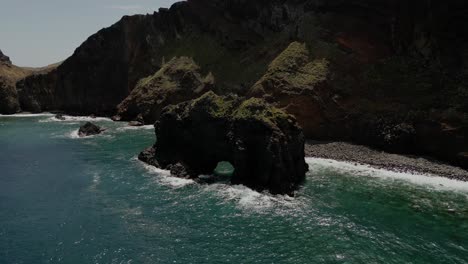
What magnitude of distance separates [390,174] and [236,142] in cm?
2524

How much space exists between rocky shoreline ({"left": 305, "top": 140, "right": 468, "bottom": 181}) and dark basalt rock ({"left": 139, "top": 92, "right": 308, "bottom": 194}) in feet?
42.8

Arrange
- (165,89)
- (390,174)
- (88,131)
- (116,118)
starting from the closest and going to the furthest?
(390,174) < (88,131) < (165,89) < (116,118)

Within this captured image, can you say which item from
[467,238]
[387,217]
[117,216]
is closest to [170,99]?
[117,216]

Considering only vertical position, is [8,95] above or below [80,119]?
above

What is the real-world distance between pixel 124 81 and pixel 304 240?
368 ft

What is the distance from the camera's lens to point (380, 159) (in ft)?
226

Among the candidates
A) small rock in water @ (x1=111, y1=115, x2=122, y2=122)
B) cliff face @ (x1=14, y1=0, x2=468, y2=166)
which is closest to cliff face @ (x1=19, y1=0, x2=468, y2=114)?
cliff face @ (x1=14, y1=0, x2=468, y2=166)

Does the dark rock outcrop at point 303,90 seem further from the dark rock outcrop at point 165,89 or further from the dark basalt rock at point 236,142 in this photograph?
the dark rock outcrop at point 165,89

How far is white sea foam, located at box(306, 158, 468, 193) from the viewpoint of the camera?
56.4 meters

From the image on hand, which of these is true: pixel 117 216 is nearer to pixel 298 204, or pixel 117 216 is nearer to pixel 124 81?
pixel 298 204

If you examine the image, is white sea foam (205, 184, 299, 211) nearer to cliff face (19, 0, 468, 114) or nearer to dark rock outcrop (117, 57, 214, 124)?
cliff face (19, 0, 468, 114)

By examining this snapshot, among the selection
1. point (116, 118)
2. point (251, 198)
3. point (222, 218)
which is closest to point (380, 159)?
point (251, 198)

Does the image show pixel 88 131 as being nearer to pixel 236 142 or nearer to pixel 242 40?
pixel 242 40

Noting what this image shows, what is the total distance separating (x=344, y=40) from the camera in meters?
94.8
